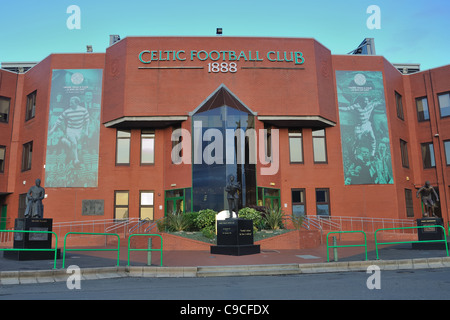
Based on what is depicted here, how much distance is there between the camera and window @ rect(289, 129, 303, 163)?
2797 cm

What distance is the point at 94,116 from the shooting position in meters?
26.9

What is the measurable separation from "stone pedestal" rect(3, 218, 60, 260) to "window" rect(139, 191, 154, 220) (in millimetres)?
11535

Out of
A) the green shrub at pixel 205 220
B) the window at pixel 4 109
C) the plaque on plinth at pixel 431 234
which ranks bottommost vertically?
the plaque on plinth at pixel 431 234

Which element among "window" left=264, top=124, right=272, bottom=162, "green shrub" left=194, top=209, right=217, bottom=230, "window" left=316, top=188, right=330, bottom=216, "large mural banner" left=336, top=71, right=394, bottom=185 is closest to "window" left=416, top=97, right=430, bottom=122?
"large mural banner" left=336, top=71, right=394, bottom=185

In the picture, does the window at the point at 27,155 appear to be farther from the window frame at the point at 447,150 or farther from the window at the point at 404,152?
the window frame at the point at 447,150

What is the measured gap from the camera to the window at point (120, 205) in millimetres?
26281

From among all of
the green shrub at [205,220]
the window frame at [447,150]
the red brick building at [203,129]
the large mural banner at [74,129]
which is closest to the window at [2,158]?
the red brick building at [203,129]

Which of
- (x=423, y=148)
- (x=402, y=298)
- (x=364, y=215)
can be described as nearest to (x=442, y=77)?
(x=423, y=148)

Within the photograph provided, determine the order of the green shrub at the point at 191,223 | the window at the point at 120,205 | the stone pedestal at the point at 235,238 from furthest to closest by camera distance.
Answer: the window at the point at 120,205
the green shrub at the point at 191,223
the stone pedestal at the point at 235,238

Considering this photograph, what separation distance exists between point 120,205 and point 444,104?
25.2 meters

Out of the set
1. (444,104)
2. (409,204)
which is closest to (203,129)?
(409,204)

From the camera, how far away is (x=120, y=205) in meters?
26.5

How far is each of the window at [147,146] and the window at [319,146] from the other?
11439 millimetres
